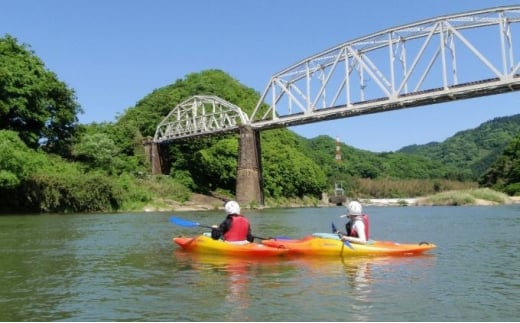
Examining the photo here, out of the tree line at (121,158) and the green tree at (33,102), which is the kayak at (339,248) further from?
the green tree at (33,102)

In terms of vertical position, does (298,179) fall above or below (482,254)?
above

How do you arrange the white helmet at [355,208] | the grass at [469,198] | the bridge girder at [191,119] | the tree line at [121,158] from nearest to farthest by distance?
the white helmet at [355,208], the tree line at [121,158], the grass at [469,198], the bridge girder at [191,119]

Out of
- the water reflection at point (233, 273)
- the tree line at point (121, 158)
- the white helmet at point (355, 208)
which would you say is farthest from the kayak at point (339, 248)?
the tree line at point (121, 158)

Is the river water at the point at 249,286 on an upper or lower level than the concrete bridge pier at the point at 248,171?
lower

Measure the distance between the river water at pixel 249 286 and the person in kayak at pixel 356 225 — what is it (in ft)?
2.58

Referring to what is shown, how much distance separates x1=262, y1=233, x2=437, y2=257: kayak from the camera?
15.5 m

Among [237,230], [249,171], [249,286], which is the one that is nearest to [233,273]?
[249,286]

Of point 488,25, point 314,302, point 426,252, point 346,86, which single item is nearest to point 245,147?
point 346,86

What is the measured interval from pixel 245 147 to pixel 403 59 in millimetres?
20936

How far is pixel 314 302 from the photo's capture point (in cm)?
971

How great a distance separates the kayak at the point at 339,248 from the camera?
1547 centimetres

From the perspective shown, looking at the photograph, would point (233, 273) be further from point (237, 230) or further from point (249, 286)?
point (237, 230)

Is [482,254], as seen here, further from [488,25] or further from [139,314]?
[488,25]

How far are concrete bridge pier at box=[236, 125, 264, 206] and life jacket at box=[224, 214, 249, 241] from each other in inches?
1866
